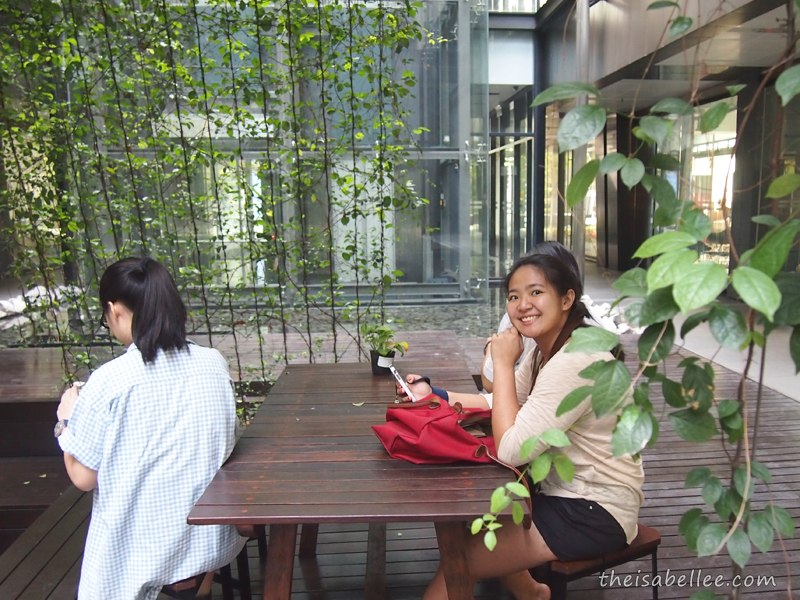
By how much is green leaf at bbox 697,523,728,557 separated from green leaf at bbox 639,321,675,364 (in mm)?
279

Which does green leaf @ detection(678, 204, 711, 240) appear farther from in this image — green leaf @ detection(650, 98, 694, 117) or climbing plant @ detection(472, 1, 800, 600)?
green leaf @ detection(650, 98, 694, 117)

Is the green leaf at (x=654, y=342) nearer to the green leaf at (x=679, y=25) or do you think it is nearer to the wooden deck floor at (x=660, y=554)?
the green leaf at (x=679, y=25)

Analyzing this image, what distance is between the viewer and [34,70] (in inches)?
135

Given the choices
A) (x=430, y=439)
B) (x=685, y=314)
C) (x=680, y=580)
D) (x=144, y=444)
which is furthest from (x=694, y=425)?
(x=680, y=580)

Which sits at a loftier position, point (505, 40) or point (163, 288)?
point (505, 40)

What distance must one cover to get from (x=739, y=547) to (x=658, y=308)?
382 mm

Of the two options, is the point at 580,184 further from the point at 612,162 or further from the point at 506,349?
the point at 506,349

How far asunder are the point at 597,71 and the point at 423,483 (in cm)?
729

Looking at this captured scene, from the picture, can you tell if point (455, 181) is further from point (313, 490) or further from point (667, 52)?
point (313, 490)

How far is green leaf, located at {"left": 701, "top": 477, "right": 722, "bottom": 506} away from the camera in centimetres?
92

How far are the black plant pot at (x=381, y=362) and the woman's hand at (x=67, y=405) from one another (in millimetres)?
1191

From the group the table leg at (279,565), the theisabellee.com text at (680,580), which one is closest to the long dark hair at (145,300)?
the table leg at (279,565)

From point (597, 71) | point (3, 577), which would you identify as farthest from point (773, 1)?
point (3, 577)

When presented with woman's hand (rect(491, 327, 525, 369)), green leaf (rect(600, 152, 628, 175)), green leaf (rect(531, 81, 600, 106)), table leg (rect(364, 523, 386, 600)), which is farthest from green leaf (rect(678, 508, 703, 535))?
table leg (rect(364, 523, 386, 600))
